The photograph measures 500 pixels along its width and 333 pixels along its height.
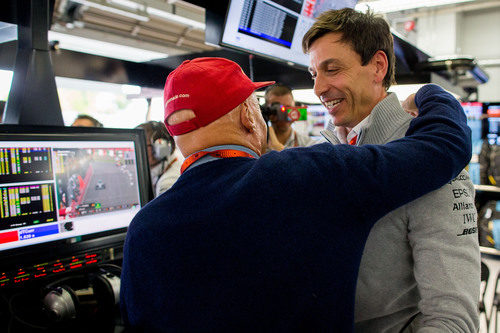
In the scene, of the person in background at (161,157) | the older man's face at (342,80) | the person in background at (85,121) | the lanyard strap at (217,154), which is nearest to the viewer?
the lanyard strap at (217,154)

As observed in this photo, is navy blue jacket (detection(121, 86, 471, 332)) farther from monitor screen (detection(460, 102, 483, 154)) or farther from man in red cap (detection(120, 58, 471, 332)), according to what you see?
monitor screen (detection(460, 102, 483, 154))

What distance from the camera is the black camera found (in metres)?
2.11

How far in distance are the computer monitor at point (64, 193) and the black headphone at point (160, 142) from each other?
1.09 metres

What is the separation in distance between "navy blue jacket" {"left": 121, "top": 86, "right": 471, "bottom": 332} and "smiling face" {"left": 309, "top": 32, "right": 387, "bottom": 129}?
0.47m

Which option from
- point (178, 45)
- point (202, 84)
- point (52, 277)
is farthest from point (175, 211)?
point (178, 45)

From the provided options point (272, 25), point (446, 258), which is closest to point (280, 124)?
point (272, 25)

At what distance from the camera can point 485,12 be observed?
9547 mm

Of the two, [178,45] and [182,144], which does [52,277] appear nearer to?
[182,144]

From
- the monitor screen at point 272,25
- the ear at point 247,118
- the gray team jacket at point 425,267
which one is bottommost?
the gray team jacket at point 425,267

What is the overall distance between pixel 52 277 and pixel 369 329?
37.9 inches

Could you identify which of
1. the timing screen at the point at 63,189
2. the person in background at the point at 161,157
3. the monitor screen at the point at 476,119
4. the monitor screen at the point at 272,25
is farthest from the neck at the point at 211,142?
the monitor screen at the point at 476,119

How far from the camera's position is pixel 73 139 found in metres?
1.29

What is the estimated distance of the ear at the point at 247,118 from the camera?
0.91 meters

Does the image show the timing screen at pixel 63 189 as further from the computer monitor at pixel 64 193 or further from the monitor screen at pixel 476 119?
the monitor screen at pixel 476 119
